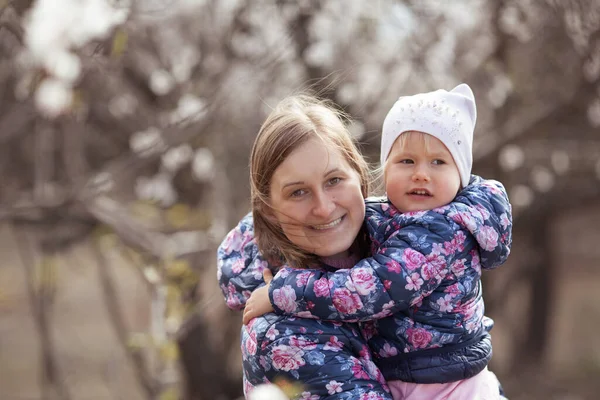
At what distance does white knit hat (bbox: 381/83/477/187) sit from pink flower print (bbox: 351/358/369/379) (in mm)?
614

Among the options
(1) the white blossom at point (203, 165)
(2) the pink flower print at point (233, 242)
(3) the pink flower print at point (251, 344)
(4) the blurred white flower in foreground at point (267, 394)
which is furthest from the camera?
(1) the white blossom at point (203, 165)

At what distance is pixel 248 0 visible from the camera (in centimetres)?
558

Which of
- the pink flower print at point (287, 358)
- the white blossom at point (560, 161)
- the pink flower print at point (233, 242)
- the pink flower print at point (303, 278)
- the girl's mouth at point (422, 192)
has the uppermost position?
the girl's mouth at point (422, 192)

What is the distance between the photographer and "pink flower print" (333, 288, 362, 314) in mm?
2061

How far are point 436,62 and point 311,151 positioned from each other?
4.20m

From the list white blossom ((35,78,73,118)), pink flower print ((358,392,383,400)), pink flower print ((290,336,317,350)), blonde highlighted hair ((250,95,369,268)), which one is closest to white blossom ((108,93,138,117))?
white blossom ((35,78,73,118))

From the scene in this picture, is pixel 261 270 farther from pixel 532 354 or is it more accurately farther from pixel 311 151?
pixel 532 354

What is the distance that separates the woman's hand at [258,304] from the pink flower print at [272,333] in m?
0.06

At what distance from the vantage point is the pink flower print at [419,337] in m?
2.13

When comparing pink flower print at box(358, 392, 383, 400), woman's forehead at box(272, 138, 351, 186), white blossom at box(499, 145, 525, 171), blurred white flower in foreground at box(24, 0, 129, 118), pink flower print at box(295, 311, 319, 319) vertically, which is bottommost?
white blossom at box(499, 145, 525, 171)

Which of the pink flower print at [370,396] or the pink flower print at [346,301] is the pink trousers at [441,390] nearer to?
the pink flower print at [370,396]

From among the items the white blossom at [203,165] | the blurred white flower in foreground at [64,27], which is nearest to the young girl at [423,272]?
the blurred white flower in foreground at [64,27]

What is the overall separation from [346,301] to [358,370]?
20 cm

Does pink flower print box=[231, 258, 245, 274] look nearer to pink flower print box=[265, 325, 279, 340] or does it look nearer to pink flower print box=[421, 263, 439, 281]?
pink flower print box=[265, 325, 279, 340]
